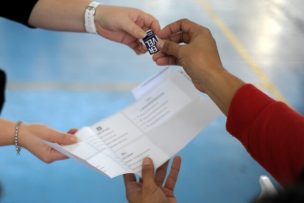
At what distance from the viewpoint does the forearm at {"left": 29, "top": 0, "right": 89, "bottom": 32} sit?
67.4 inches

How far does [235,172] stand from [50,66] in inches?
84.3

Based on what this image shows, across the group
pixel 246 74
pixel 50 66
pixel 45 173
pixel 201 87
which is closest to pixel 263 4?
pixel 246 74

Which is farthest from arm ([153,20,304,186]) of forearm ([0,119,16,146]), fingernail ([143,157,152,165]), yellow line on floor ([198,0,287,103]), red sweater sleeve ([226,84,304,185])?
yellow line on floor ([198,0,287,103])

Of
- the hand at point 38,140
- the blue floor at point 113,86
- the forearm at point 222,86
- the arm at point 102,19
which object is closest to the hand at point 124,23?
the arm at point 102,19

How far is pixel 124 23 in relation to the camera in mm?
1619

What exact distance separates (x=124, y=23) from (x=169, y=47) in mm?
256

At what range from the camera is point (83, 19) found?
1714 mm

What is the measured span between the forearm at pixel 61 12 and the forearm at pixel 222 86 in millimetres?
696

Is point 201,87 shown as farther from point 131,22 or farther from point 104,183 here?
point 104,183

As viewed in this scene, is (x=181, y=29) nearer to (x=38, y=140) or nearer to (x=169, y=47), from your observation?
(x=169, y=47)

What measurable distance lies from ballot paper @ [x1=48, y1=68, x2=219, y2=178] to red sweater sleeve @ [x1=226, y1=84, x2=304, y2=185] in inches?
10.1

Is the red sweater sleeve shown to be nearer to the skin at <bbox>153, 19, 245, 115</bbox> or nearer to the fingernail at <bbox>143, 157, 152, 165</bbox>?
the skin at <bbox>153, 19, 245, 115</bbox>

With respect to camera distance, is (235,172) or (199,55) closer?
(199,55)

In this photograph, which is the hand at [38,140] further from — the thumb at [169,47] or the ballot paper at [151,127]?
the thumb at [169,47]
